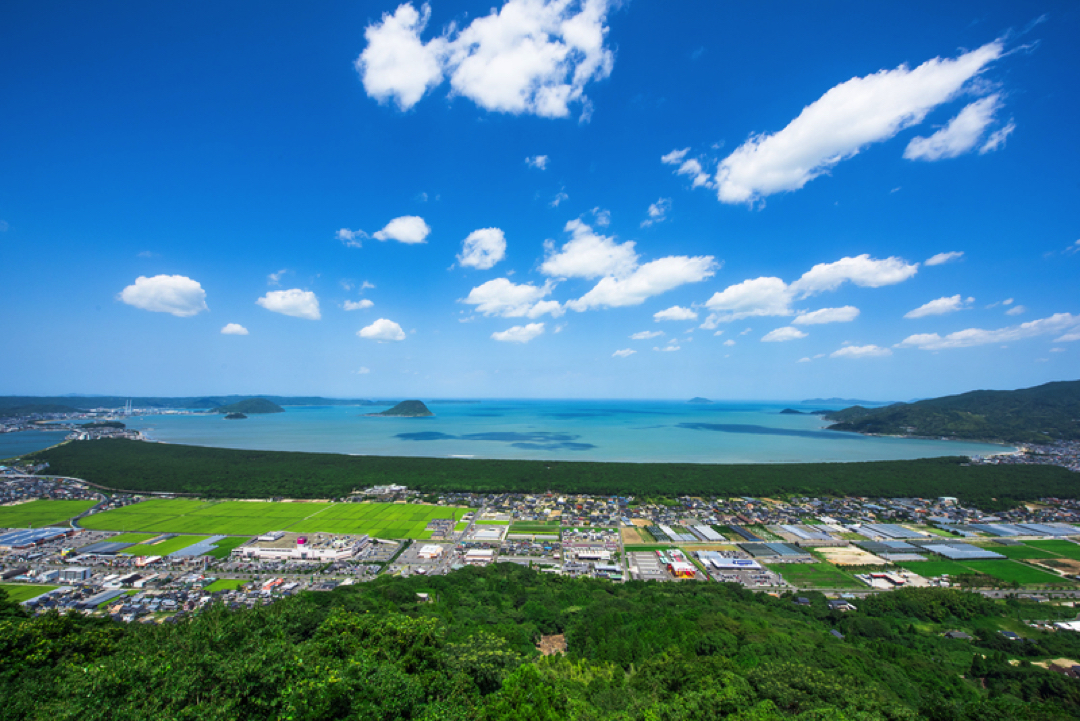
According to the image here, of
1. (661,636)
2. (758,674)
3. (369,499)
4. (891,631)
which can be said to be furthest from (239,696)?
(369,499)

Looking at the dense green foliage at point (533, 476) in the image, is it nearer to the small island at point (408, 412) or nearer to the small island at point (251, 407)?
the small island at point (408, 412)

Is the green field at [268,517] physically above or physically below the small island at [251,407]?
below

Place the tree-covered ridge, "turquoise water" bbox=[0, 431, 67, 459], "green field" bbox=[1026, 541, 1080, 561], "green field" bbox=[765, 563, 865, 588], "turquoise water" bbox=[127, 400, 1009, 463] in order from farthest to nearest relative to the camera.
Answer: the tree-covered ridge
"turquoise water" bbox=[127, 400, 1009, 463]
"turquoise water" bbox=[0, 431, 67, 459]
"green field" bbox=[1026, 541, 1080, 561]
"green field" bbox=[765, 563, 865, 588]

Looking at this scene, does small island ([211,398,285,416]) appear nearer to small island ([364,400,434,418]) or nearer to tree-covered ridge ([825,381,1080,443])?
small island ([364,400,434,418])

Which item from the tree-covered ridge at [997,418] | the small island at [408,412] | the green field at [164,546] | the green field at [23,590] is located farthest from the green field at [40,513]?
the tree-covered ridge at [997,418]

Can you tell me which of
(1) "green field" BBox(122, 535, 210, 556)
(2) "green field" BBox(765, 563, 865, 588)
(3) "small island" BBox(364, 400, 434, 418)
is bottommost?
(2) "green field" BBox(765, 563, 865, 588)

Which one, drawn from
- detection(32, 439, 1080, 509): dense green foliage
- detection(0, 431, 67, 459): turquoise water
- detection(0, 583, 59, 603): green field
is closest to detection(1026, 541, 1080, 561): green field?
detection(32, 439, 1080, 509): dense green foliage
